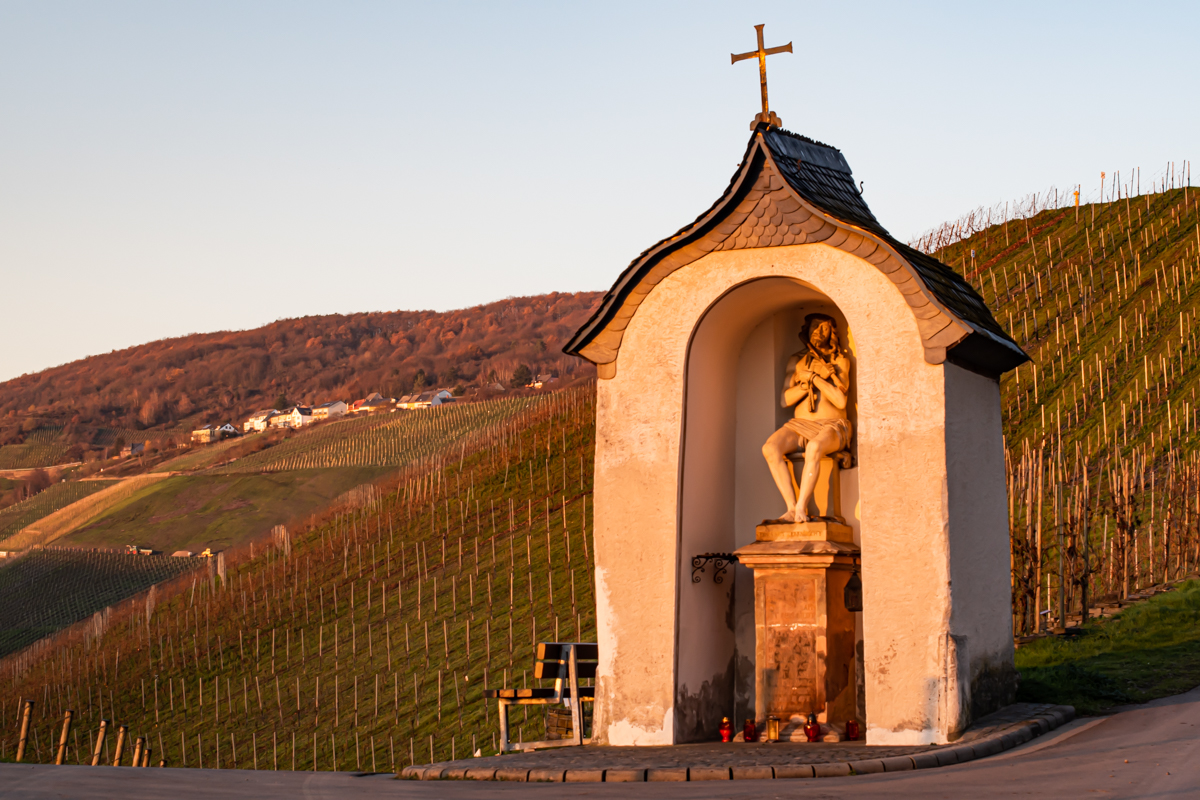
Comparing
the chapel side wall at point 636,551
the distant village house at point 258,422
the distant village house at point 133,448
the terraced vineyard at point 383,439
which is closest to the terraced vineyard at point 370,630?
the chapel side wall at point 636,551

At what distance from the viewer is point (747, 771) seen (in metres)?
8.30

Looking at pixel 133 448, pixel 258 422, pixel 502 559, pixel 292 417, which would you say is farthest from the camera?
pixel 258 422

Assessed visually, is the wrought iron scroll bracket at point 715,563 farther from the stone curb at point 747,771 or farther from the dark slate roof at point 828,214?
the stone curb at point 747,771

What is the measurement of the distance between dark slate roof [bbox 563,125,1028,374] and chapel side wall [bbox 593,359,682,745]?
1.62 ft

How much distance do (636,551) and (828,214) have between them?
11.2ft

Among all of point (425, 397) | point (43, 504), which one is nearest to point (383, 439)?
point (43, 504)

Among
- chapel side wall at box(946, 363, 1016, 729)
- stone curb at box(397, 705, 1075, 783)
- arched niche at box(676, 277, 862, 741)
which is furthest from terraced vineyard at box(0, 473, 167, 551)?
chapel side wall at box(946, 363, 1016, 729)

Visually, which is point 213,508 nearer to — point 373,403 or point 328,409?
point 373,403

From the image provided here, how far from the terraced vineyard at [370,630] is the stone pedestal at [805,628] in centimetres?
1067

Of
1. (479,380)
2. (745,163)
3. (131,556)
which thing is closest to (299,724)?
(745,163)

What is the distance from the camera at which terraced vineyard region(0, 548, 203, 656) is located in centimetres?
5228

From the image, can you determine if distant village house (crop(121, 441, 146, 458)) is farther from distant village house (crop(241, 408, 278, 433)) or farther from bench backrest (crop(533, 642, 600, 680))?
bench backrest (crop(533, 642, 600, 680))

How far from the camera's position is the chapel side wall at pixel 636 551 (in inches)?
414

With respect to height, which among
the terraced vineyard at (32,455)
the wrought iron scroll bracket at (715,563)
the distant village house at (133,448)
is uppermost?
the distant village house at (133,448)
